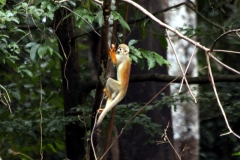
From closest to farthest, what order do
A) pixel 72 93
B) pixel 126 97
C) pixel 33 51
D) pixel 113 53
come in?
1. pixel 113 53
2. pixel 33 51
3. pixel 72 93
4. pixel 126 97

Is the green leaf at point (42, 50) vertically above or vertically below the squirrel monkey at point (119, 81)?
above

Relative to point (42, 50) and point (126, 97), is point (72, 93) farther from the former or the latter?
point (42, 50)

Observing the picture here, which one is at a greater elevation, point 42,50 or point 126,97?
point 42,50

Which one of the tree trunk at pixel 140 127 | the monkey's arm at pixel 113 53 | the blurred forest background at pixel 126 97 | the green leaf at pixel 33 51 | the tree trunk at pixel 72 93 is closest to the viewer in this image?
the monkey's arm at pixel 113 53

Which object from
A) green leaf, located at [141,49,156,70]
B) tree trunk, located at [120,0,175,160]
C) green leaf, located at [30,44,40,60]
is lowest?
tree trunk, located at [120,0,175,160]

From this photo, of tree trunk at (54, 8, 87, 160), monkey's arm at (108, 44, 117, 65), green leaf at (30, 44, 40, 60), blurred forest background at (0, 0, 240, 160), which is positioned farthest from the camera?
tree trunk at (54, 8, 87, 160)

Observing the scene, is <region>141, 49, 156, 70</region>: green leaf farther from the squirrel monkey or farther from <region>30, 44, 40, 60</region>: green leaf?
<region>30, 44, 40, 60</region>: green leaf

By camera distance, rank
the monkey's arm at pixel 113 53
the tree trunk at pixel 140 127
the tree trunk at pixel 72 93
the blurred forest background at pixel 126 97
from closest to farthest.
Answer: the monkey's arm at pixel 113 53, the blurred forest background at pixel 126 97, the tree trunk at pixel 72 93, the tree trunk at pixel 140 127

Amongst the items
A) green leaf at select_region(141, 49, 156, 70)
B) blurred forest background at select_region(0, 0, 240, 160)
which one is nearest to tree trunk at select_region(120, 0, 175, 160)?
blurred forest background at select_region(0, 0, 240, 160)

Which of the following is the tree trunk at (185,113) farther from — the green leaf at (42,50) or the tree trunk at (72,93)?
the green leaf at (42,50)

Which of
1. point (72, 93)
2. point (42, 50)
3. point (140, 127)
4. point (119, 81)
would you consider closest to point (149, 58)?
point (119, 81)

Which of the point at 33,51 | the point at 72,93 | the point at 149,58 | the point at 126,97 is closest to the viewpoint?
the point at 33,51

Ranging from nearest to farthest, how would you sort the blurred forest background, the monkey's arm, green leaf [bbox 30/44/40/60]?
the monkey's arm
green leaf [bbox 30/44/40/60]
the blurred forest background

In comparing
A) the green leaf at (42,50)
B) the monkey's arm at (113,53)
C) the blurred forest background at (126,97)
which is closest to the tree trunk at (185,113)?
the blurred forest background at (126,97)
